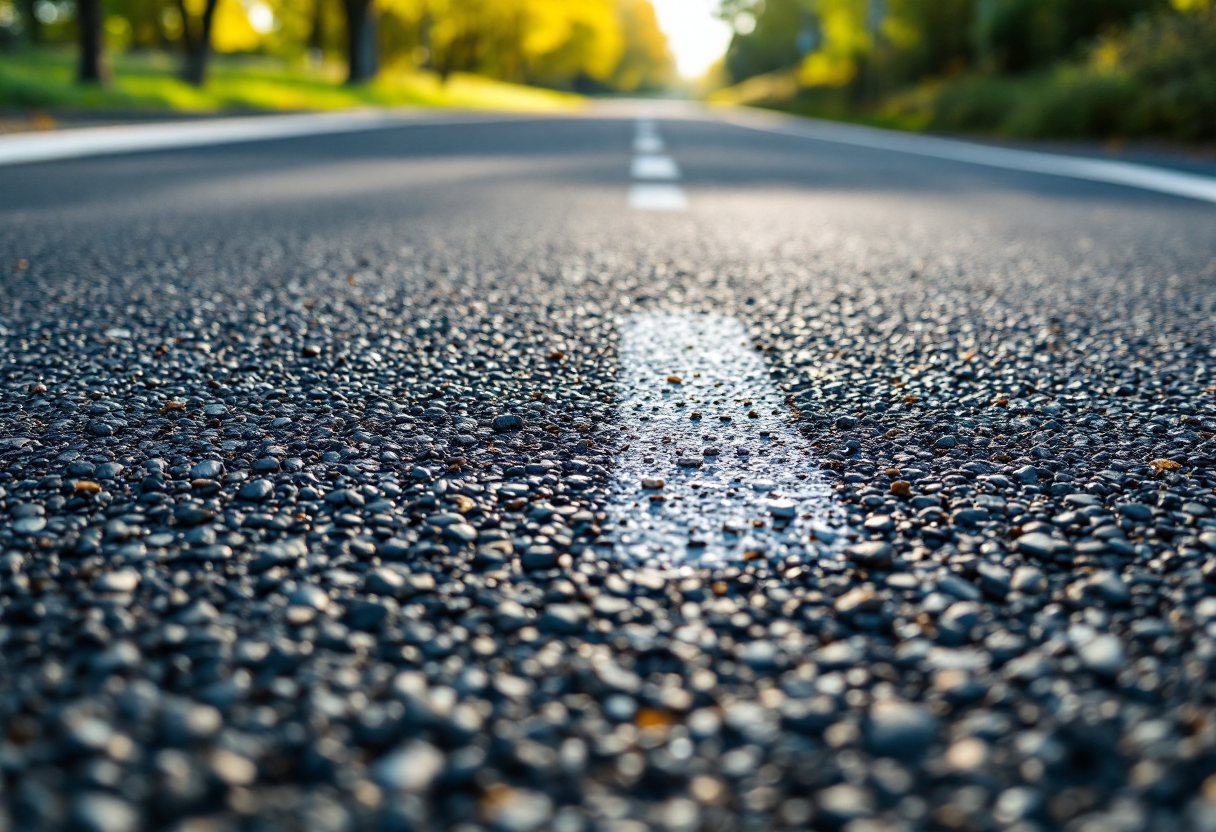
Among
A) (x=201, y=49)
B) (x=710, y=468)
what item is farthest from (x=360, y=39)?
(x=710, y=468)

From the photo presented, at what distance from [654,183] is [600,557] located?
220 inches

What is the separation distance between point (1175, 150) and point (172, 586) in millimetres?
12887

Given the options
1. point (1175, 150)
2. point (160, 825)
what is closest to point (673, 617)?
point (160, 825)

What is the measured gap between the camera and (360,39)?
1273 inches

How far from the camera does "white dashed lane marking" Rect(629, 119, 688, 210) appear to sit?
5.30 meters

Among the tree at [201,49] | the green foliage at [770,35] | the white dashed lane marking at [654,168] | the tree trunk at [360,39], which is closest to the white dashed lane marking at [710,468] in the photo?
the white dashed lane marking at [654,168]

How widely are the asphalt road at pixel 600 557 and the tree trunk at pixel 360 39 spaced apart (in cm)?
3150

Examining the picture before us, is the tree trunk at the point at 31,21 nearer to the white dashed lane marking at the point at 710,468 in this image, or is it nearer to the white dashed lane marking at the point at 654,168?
the white dashed lane marking at the point at 654,168

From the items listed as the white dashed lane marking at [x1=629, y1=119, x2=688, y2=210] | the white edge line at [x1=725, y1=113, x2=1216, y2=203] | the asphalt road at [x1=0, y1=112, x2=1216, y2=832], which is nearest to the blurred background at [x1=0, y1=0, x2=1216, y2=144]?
the white edge line at [x1=725, y1=113, x2=1216, y2=203]

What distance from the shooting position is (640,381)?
2031mm

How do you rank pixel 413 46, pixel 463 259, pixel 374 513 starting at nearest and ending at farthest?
pixel 374 513 < pixel 463 259 < pixel 413 46

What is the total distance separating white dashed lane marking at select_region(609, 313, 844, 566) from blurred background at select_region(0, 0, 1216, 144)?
448 inches

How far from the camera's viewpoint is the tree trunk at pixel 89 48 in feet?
59.3

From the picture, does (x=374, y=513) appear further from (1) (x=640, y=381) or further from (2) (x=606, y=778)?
(1) (x=640, y=381)
